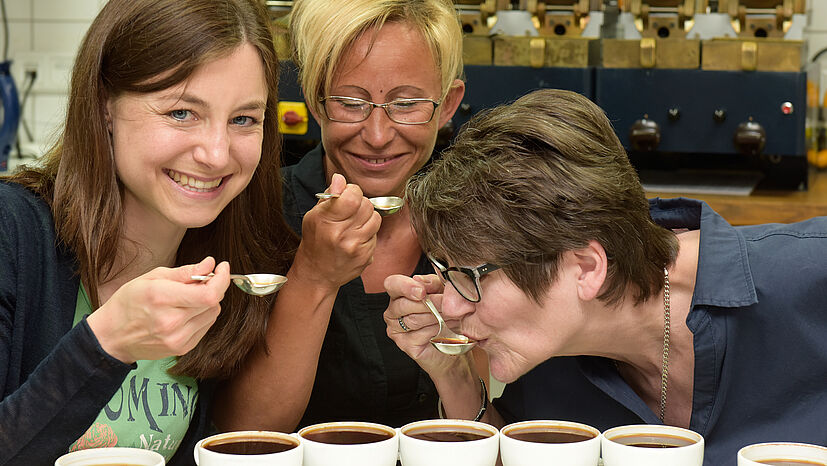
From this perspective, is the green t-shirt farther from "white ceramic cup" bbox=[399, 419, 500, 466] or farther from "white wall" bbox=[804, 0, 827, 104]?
"white wall" bbox=[804, 0, 827, 104]

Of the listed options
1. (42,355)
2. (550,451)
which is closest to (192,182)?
(42,355)

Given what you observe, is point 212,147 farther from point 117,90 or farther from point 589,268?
point 589,268

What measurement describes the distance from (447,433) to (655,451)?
0.24 metres

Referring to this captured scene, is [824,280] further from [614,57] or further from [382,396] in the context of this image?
[614,57]

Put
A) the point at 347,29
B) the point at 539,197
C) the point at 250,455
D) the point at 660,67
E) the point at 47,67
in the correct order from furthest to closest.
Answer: the point at 47,67, the point at 660,67, the point at 347,29, the point at 539,197, the point at 250,455

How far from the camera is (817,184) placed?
286 cm

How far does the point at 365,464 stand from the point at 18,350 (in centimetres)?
50

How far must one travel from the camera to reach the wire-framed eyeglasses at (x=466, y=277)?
4.11ft

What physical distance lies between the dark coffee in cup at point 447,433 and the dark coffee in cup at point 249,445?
0.15 meters

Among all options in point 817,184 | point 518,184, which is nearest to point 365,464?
point 518,184

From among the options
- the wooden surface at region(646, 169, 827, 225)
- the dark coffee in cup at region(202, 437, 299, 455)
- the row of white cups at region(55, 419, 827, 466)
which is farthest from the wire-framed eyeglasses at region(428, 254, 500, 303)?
the wooden surface at region(646, 169, 827, 225)

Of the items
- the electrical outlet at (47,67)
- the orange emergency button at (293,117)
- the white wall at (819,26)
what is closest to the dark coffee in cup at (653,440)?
the orange emergency button at (293,117)

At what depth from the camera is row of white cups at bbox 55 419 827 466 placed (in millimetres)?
992

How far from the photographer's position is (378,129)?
1668 mm
